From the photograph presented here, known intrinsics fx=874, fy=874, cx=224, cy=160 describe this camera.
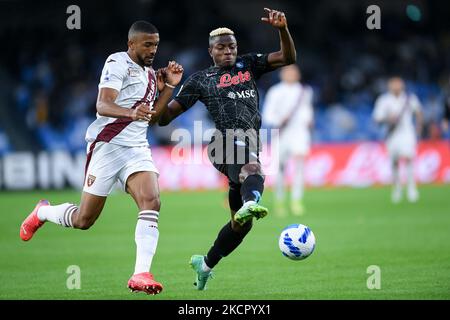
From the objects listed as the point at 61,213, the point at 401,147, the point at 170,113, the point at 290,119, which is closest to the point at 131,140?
the point at 170,113

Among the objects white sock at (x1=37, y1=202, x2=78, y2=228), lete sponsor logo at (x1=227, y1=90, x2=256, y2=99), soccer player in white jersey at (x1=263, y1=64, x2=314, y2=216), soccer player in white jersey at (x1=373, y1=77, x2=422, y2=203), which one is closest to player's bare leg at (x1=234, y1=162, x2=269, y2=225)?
lete sponsor logo at (x1=227, y1=90, x2=256, y2=99)

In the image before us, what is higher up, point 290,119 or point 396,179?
point 290,119

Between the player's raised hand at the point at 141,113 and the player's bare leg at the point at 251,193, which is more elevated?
the player's raised hand at the point at 141,113

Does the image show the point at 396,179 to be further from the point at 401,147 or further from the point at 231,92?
the point at 231,92

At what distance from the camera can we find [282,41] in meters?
8.50

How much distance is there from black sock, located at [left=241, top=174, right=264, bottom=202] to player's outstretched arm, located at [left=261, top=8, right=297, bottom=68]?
125 cm

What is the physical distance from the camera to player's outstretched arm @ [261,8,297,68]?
8242 millimetres

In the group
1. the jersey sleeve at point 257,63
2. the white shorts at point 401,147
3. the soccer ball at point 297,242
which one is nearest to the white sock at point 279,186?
the white shorts at point 401,147

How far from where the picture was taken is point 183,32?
2942cm

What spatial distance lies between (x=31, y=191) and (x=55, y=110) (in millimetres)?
3892

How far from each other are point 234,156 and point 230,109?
493 mm

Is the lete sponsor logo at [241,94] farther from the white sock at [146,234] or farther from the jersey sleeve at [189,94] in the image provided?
the white sock at [146,234]

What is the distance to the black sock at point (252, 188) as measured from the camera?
7.85 meters

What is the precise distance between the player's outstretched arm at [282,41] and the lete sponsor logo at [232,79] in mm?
287
